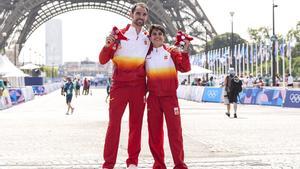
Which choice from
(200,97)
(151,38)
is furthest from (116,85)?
(200,97)

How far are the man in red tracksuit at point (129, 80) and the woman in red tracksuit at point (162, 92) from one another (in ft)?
0.35

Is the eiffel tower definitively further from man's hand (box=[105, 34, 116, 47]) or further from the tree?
man's hand (box=[105, 34, 116, 47])

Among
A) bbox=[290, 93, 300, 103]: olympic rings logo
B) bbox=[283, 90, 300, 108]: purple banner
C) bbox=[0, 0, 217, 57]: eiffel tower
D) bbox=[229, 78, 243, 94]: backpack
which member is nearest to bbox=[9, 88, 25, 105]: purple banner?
bbox=[283, 90, 300, 108]: purple banner

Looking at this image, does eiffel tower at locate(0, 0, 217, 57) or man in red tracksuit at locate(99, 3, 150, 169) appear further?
eiffel tower at locate(0, 0, 217, 57)

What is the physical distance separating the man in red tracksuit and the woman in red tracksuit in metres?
0.11

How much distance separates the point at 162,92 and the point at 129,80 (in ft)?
1.28

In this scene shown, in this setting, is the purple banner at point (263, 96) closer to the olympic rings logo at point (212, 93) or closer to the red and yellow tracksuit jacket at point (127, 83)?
the olympic rings logo at point (212, 93)

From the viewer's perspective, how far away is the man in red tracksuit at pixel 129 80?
6914mm

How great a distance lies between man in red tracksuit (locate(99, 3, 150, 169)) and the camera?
6914 millimetres

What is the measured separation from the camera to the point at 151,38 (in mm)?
7055

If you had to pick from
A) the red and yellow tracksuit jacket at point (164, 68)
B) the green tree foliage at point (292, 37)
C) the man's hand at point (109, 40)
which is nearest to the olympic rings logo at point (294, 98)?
the red and yellow tracksuit jacket at point (164, 68)

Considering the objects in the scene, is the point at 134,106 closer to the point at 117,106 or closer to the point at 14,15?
the point at 117,106

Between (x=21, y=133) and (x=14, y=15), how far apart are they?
53121mm

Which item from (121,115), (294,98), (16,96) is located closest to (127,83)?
(121,115)
